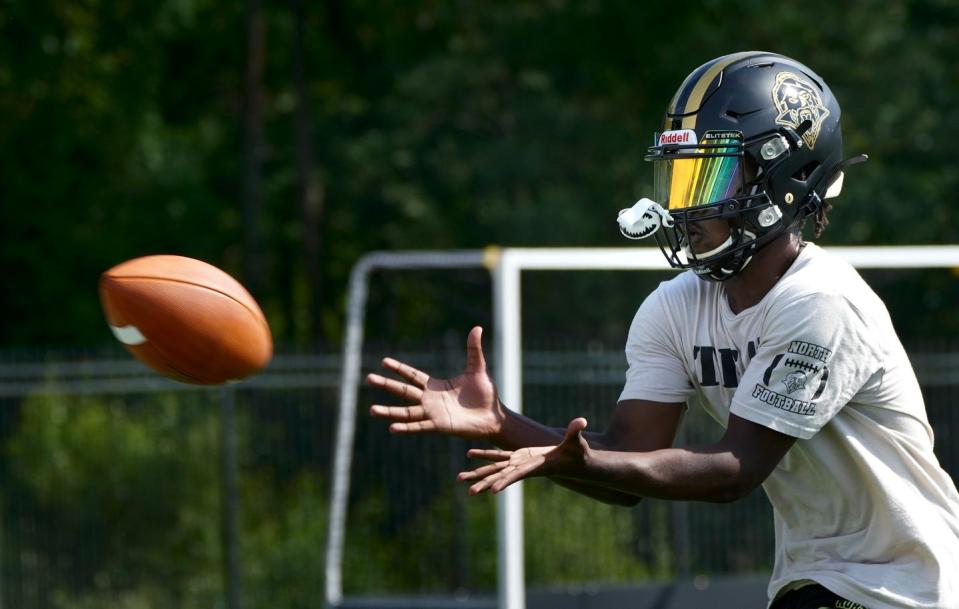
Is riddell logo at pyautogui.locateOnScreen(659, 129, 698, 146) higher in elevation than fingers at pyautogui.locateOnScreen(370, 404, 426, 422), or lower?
higher

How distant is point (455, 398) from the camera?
10.9 feet

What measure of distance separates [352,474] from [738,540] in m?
3.07

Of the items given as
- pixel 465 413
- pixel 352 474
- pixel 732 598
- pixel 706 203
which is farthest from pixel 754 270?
pixel 352 474

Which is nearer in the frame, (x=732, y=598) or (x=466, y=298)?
(x=732, y=598)

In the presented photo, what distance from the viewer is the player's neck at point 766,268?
347 centimetres

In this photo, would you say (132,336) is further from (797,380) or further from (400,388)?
(797,380)

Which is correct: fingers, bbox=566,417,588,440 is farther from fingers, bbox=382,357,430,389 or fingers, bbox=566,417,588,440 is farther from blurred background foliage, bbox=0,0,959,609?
blurred background foliage, bbox=0,0,959,609

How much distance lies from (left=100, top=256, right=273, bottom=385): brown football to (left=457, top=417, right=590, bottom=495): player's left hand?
1.48 metres

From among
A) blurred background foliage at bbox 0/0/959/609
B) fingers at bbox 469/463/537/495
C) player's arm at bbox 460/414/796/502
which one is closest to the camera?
fingers at bbox 469/463/537/495

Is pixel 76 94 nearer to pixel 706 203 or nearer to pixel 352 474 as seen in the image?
pixel 352 474

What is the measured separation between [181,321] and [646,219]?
1.52 m

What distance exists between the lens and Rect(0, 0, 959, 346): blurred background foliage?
1622 cm

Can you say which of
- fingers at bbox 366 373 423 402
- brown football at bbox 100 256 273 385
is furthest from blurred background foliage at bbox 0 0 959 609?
fingers at bbox 366 373 423 402

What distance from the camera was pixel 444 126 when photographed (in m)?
18.6
